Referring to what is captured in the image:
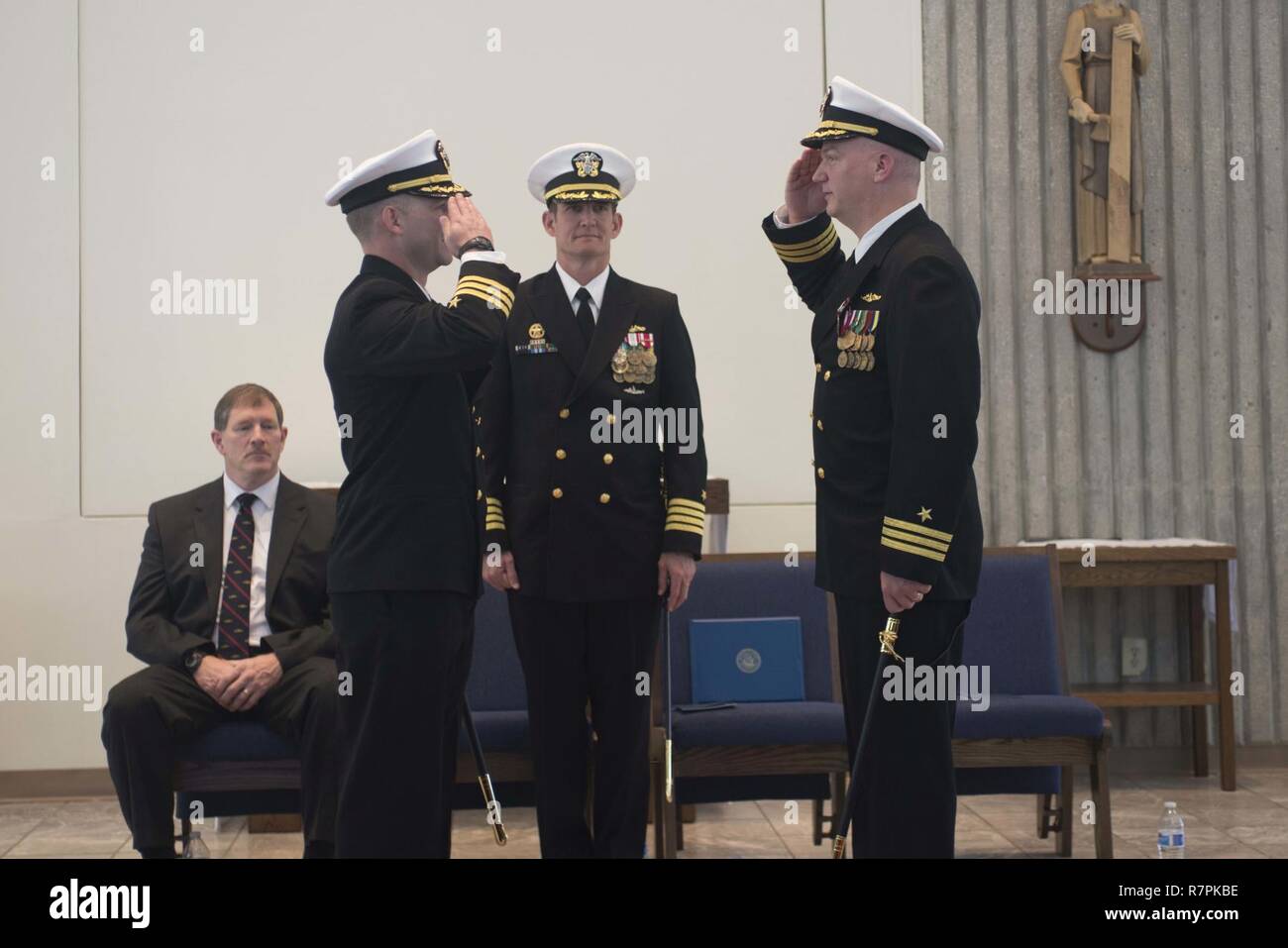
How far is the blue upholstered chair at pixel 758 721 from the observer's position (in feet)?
13.5

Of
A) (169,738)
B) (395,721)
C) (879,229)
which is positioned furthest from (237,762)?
(879,229)

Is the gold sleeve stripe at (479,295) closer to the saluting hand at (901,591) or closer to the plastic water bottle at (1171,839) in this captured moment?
the saluting hand at (901,591)

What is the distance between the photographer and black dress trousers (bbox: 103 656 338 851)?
377 cm

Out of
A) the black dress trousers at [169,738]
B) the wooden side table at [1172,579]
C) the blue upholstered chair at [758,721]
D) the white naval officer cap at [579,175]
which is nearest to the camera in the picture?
the white naval officer cap at [579,175]

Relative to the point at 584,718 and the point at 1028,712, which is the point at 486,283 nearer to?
the point at 584,718

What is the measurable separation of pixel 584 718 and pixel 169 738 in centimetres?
117

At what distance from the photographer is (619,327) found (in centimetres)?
353

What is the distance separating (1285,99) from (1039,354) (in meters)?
1.41

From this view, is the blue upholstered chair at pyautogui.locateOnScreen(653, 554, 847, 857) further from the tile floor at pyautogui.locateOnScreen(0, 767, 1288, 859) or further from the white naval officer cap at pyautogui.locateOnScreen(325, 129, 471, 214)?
the white naval officer cap at pyautogui.locateOnScreen(325, 129, 471, 214)

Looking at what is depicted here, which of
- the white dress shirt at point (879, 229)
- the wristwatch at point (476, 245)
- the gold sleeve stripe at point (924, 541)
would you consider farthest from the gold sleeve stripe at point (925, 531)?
the wristwatch at point (476, 245)

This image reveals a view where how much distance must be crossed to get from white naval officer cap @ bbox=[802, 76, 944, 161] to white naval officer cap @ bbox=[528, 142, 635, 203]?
0.76 metres

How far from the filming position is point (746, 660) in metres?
4.54

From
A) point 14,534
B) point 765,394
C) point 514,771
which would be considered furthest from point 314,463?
point 514,771

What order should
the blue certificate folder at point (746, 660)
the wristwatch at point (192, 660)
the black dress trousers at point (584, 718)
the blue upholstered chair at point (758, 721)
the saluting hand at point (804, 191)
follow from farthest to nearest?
1. the blue certificate folder at point (746, 660)
2. the blue upholstered chair at point (758, 721)
3. the wristwatch at point (192, 660)
4. the black dress trousers at point (584, 718)
5. the saluting hand at point (804, 191)
